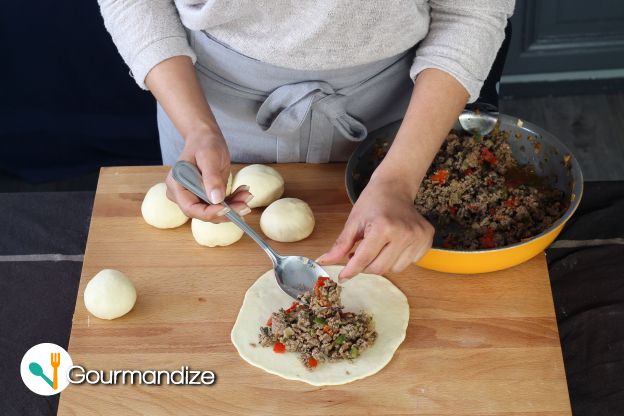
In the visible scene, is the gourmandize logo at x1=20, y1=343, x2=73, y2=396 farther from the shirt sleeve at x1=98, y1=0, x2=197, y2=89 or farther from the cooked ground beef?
the cooked ground beef

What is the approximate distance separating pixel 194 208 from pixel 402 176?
38 centimetres

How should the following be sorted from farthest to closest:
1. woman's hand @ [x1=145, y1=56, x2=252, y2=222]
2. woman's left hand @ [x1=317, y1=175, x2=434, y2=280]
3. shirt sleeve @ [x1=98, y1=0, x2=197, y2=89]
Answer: shirt sleeve @ [x1=98, y1=0, x2=197, y2=89] < woman's hand @ [x1=145, y1=56, x2=252, y2=222] < woman's left hand @ [x1=317, y1=175, x2=434, y2=280]

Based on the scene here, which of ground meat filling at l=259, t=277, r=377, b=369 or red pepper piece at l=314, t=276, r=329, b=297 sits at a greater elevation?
red pepper piece at l=314, t=276, r=329, b=297

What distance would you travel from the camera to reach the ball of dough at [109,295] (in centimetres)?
128

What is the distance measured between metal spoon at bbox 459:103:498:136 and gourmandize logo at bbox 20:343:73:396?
37.5 inches

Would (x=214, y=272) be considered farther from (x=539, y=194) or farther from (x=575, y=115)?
(x=575, y=115)

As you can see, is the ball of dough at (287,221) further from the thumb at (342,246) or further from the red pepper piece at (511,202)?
the red pepper piece at (511,202)

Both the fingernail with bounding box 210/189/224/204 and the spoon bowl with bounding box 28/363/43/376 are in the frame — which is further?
the spoon bowl with bounding box 28/363/43/376

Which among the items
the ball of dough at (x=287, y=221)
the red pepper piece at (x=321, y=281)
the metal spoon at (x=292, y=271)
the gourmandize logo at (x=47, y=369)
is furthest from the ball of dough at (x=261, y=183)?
the gourmandize logo at (x=47, y=369)

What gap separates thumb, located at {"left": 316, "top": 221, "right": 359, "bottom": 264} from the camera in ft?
3.95

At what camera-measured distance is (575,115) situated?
10.3 feet

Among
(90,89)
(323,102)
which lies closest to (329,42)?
(323,102)

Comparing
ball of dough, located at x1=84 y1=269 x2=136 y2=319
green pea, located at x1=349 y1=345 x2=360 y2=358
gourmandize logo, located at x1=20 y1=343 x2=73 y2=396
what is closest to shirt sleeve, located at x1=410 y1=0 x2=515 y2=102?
green pea, located at x1=349 y1=345 x2=360 y2=358

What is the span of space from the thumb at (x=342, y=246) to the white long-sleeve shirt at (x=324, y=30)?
366 mm
